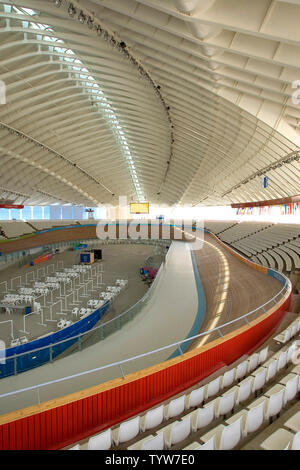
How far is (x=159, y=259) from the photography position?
3278cm

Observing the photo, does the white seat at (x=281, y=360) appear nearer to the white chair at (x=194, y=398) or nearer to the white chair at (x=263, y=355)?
the white chair at (x=263, y=355)

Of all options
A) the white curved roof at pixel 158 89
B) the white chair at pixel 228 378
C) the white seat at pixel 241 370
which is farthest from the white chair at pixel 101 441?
the white curved roof at pixel 158 89

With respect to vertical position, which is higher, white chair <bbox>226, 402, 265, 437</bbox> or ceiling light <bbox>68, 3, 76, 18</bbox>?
ceiling light <bbox>68, 3, 76, 18</bbox>

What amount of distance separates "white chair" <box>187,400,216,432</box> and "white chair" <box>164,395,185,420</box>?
0.37 meters

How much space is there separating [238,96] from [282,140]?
19.5ft

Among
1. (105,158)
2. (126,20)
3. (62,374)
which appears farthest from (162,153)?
(62,374)

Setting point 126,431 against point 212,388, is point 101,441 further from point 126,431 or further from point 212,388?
point 212,388

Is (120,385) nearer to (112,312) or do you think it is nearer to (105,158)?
(112,312)

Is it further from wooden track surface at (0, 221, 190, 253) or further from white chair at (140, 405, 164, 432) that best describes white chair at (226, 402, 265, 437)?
wooden track surface at (0, 221, 190, 253)

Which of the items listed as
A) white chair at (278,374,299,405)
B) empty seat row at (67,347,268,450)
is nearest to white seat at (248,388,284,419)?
white chair at (278,374,299,405)

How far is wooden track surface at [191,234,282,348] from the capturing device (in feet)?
29.7

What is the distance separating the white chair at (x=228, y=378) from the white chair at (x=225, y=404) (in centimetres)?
61

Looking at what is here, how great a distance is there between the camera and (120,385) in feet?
14.9

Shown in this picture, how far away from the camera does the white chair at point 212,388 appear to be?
15.6ft
